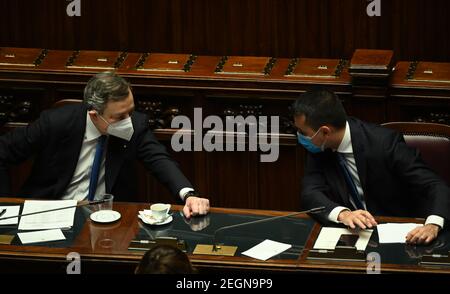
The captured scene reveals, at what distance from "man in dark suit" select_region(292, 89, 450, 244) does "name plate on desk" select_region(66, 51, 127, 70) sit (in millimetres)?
1854

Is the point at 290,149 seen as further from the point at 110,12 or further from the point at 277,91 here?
the point at 110,12

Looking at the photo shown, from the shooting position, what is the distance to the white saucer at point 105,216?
5609 millimetres

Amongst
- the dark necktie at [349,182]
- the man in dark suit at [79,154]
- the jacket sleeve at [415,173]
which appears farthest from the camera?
the man in dark suit at [79,154]

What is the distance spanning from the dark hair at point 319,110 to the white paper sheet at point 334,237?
56 centimetres

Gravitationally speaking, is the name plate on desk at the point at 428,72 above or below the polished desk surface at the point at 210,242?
above

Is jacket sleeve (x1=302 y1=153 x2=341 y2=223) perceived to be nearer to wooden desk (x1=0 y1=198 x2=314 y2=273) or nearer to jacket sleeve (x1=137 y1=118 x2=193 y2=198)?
wooden desk (x1=0 y1=198 x2=314 y2=273)

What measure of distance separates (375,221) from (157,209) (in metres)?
1.03

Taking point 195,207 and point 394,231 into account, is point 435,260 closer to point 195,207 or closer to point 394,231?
point 394,231

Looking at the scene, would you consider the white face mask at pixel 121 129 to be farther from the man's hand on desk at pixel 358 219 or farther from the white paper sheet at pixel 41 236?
the man's hand on desk at pixel 358 219

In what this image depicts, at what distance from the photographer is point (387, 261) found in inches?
201

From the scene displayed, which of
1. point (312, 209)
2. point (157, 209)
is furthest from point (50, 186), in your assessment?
point (312, 209)

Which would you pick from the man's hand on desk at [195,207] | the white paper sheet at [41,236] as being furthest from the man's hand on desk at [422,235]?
the white paper sheet at [41,236]

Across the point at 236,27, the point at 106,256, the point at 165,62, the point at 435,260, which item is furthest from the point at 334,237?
the point at 236,27

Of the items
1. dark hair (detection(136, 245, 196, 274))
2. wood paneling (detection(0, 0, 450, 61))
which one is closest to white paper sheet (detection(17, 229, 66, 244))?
dark hair (detection(136, 245, 196, 274))
